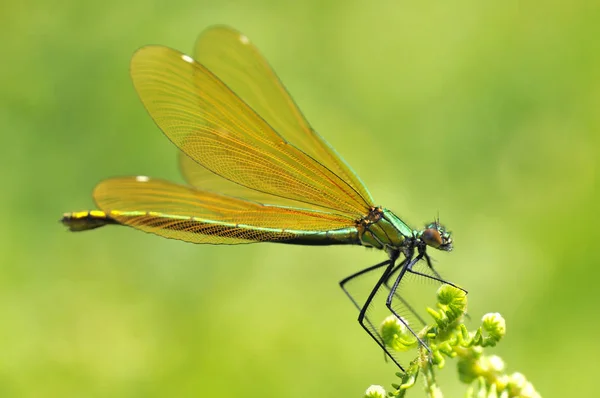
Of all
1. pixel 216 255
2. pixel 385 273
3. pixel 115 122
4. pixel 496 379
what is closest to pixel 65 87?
pixel 115 122

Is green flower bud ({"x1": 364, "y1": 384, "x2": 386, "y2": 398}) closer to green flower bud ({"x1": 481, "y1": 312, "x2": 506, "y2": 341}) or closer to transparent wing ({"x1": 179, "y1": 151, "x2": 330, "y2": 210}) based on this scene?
green flower bud ({"x1": 481, "y1": 312, "x2": 506, "y2": 341})

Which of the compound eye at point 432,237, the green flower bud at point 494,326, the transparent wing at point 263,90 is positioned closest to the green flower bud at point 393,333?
the green flower bud at point 494,326

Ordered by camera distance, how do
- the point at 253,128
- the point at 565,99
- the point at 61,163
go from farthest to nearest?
the point at 565,99 → the point at 61,163 → the point at 253,128

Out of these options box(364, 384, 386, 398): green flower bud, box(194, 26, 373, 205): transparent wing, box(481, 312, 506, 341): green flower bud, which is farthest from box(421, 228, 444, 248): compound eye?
box(364, 384, 386, 398): green flower bud

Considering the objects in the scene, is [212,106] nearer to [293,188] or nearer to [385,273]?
[293,188]

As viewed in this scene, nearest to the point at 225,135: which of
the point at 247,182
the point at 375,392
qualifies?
the point at 247,182

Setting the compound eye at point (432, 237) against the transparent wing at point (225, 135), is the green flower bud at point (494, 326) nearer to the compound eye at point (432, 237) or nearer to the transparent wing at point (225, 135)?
the compound eye at point (432, 237)

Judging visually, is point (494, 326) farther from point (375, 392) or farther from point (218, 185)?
point (218, 185)
